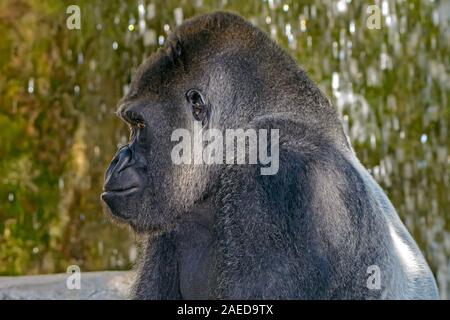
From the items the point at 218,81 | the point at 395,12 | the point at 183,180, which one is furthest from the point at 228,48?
the point at 395,12

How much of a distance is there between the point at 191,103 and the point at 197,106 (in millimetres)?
34

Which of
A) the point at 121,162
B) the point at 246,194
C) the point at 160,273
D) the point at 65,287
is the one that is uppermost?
the point at 121,162

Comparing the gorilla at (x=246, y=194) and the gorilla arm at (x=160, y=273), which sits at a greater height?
the gorilla at (x=246, y=194)

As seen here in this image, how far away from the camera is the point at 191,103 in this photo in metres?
3.75

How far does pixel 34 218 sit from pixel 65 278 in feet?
10.5

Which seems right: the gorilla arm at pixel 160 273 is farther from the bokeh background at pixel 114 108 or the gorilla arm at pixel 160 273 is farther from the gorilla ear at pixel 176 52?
the bokeh background at pixel 114 108

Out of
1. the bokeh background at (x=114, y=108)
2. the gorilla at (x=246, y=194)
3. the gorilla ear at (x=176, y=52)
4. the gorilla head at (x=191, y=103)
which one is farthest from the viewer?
the bokeh background at (x=114, y=108)

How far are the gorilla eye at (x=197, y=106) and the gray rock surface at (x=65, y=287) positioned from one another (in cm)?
219

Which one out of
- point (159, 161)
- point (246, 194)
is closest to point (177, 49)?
point (159, 161)

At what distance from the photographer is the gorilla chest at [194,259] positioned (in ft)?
12.1

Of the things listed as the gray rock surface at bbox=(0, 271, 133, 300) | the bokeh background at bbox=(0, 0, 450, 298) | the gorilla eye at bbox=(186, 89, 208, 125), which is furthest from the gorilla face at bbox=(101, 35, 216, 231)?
the bokeh background at bbox=(0, 0, 450, 298)

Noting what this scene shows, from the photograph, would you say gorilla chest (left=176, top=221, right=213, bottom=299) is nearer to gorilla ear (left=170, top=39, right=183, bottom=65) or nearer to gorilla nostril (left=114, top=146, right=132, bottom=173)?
gorilla nostril (left=114, top=146, right=132, bottom=173)

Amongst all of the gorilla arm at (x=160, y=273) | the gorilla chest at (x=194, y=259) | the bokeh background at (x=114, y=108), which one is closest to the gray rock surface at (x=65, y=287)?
the gorilla arm at (x=160, y=273)

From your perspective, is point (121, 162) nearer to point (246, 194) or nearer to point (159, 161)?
point (159, 161)
